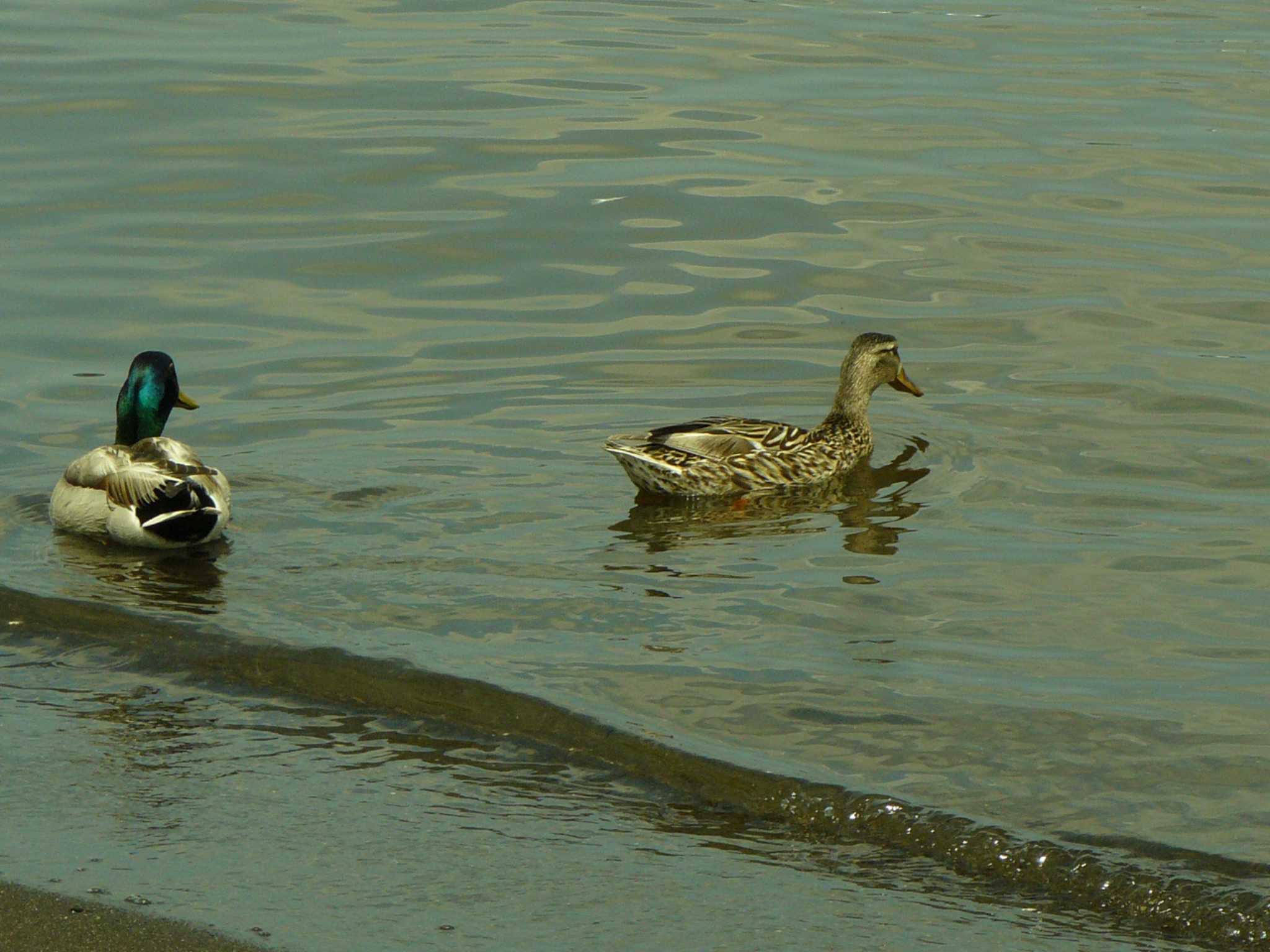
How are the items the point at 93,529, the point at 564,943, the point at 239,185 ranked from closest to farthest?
the point at 564,943 → the point at 93,529 → the point at 239,185

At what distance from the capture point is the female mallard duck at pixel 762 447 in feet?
34.7

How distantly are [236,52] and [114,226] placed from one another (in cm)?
629

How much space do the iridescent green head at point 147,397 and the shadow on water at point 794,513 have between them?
8.60ft

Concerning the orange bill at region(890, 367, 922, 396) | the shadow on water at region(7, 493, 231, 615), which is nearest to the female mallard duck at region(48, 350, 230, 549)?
the shadow on water at region(7, 493, 231, 615)

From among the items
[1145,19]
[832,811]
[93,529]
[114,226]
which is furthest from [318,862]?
[1145,19]

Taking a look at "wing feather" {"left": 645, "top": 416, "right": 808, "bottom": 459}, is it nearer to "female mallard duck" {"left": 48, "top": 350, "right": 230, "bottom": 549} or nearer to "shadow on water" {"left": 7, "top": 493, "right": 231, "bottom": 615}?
"female mallard duck" {"left": 48, "top": 350, "right": 230, "bottom": 549}

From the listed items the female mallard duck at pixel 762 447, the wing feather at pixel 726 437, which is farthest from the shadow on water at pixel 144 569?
the wing feather at pixel 726 437

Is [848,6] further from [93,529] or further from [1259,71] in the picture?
[93,529]

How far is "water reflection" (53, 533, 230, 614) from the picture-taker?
856 centimetres

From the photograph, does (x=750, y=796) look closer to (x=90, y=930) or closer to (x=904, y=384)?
(x=90, y=930)

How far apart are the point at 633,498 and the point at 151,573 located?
264cm

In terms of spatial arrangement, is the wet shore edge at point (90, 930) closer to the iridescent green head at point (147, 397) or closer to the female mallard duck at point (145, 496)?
the female mallard duck at point (145, 496)

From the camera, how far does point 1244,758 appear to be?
269 inches

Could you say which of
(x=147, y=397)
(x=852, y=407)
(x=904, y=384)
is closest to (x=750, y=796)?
(x=147, y=397)
